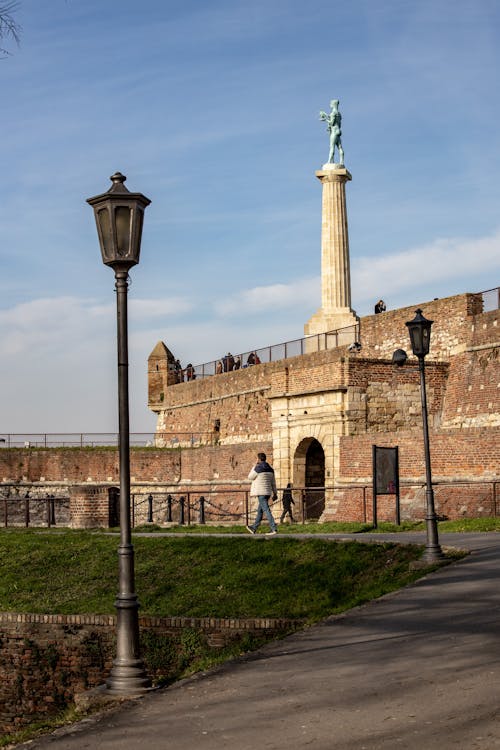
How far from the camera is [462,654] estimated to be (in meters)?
8.43

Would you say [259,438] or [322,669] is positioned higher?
[259,438]

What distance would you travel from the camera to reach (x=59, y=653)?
15.2m

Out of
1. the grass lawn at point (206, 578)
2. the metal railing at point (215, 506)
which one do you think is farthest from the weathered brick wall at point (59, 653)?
the metal railing at point (215, 506)

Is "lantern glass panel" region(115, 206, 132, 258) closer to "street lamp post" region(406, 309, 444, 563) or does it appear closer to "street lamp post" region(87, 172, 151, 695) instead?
"street lamp post" region(87, 172, 151, 695)

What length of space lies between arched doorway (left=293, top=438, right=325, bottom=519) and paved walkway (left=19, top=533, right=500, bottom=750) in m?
19.0

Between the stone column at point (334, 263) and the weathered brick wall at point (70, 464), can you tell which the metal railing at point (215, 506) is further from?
the stone column at point (334, 263)

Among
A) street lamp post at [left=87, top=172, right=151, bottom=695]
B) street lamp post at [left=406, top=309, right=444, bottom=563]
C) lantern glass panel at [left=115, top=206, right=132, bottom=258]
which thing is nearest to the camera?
street lamp post at [left=87, top=172, right=151, bottom=695]

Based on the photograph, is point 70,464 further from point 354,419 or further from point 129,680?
point 129,680

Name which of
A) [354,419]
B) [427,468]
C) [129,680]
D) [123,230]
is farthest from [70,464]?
[129,680]

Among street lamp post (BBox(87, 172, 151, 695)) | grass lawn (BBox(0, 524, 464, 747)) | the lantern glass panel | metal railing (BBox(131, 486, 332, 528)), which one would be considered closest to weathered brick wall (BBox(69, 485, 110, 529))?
metal railing (BBox(131, 486, 332, 528))

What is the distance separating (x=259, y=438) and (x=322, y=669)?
3194cm

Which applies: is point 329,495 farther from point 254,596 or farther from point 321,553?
point 254,596

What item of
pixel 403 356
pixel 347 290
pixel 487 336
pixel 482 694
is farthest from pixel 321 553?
pixel 347 290

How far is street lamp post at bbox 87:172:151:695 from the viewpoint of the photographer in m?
8.88
